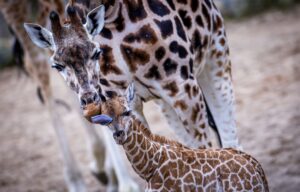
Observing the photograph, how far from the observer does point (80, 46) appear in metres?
3.00

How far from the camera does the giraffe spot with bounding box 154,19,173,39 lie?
11.8ft

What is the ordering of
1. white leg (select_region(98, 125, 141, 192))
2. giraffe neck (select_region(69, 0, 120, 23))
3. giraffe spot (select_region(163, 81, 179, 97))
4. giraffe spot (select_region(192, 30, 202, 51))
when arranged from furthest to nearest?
white leg (select_region(98, 125, 141, 192)) < giraffe spot (select_region(192, 30, 202, 51)) < giraffe spot (select_region(163, 81, 179, 97)) < giraffe neck (select_region(69, 0, 120, 23))

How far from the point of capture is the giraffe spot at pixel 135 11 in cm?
356

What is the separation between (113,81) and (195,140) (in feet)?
2.16

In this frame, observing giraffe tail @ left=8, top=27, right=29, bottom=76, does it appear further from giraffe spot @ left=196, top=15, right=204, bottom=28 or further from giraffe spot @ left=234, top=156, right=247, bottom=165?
giraffe spot @ left=234, top=156, right=247, bottom=165

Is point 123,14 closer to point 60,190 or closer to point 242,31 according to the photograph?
point 60,190

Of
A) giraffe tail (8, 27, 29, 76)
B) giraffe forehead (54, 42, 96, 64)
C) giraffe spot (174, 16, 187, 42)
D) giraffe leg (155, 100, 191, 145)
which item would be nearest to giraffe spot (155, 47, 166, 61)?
giraffe spot (174, 16, 187, 42)

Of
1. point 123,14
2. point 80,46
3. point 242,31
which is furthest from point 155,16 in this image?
point 242,31

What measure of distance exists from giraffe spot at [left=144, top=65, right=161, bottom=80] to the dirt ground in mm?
1640

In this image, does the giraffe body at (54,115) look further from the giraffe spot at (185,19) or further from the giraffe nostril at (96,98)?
the giraffe nostril at (96,98)

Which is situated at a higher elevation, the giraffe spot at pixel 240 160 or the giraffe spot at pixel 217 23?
the giraffe spot at pixel 217 23

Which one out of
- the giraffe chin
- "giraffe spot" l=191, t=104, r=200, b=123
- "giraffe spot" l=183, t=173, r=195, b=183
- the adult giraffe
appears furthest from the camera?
"giraffe spot" l=191, t=104, r=200, b=123

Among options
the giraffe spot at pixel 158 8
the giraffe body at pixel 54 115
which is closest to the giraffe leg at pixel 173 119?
the giraffe spot at pixel 158 8

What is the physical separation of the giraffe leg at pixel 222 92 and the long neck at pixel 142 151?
1219 mm
